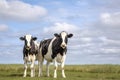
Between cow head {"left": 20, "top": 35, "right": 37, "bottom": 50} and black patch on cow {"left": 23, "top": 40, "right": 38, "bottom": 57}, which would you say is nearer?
cow head {"left": 20, "top": 35, "right": 37, "bottom": 50}

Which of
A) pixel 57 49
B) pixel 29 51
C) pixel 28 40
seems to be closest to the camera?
pixel 57 49

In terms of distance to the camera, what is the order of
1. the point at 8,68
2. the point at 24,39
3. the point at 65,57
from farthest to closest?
the point at 8,68 < the point at 24,39 < the point at 65,57

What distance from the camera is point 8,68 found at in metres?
46.3

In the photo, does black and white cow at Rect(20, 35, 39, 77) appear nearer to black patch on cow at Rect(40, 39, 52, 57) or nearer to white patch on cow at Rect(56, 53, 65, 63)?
black patch on cow at Rect(40, 39, 52, 57)

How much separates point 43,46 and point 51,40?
109 centimetres

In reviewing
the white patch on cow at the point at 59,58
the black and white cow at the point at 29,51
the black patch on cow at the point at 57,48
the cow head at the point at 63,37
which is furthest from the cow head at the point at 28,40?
the white patch on cow at the point at 59,58

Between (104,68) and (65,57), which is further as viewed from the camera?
(104,68)

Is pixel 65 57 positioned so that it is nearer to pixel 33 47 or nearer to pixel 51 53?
pixel 51 53

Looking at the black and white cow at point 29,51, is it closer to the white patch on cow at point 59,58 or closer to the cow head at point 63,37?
the cow head at point 63,37

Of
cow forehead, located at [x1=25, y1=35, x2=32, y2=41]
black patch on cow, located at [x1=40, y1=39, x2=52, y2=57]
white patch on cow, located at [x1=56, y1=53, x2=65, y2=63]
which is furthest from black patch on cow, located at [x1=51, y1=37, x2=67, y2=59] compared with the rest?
cow forehead, located at [x1=25, y1=35, x2=32, y2=41]

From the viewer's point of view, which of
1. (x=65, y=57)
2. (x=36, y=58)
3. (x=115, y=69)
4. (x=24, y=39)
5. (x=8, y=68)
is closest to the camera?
(x=65, y=57)

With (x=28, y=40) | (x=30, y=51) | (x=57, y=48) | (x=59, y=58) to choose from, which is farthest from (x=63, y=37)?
(x=30, y=51)

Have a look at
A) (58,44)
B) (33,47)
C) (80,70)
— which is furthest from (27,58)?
(80,70)

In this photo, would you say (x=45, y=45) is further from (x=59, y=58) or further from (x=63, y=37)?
(x=63, y=37)
